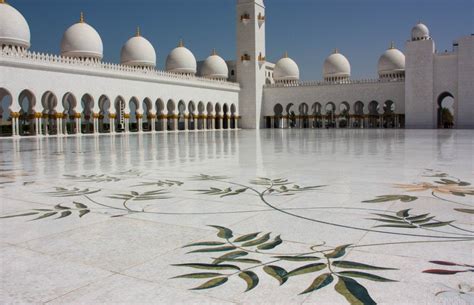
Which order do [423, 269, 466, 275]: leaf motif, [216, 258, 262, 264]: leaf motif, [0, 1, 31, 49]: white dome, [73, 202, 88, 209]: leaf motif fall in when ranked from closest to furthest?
1. [423, 269, 466, 275]: leaf motif
2. [216, 258, 262, 264]: leaf motif
3. [73, 202, 88, 209]: leaf motif
4. [0, 1, 31, 49]: white dome

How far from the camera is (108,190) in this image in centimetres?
364

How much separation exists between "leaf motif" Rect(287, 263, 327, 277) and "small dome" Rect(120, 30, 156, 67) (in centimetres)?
2493

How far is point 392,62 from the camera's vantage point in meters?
28.9

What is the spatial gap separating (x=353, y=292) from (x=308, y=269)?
0.83 ft

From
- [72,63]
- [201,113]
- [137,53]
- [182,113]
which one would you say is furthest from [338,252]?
[182,113]

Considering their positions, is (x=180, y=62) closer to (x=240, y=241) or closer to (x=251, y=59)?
(x=251, y=59)

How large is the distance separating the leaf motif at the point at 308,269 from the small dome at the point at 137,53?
24.9 m

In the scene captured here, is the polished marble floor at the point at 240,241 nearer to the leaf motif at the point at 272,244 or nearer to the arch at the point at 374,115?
the leaf motif at the point at 272,244

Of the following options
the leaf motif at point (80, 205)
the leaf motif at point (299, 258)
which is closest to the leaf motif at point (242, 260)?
the leaf motif at point (299, 258)

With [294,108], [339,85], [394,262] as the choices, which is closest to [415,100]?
[339,85]

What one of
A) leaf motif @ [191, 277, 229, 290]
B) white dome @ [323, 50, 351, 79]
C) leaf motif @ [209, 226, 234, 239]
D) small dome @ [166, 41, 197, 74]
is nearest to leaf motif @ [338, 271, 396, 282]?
leaf motif @ [191, 277, 229, 290]

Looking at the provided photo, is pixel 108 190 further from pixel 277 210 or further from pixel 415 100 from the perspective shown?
pixel 415 100

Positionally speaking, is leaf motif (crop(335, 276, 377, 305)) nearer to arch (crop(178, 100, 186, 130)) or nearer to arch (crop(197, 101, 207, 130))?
arch (crop(178, 100, 186, 130))

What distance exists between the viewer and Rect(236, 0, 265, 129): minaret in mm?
30000
